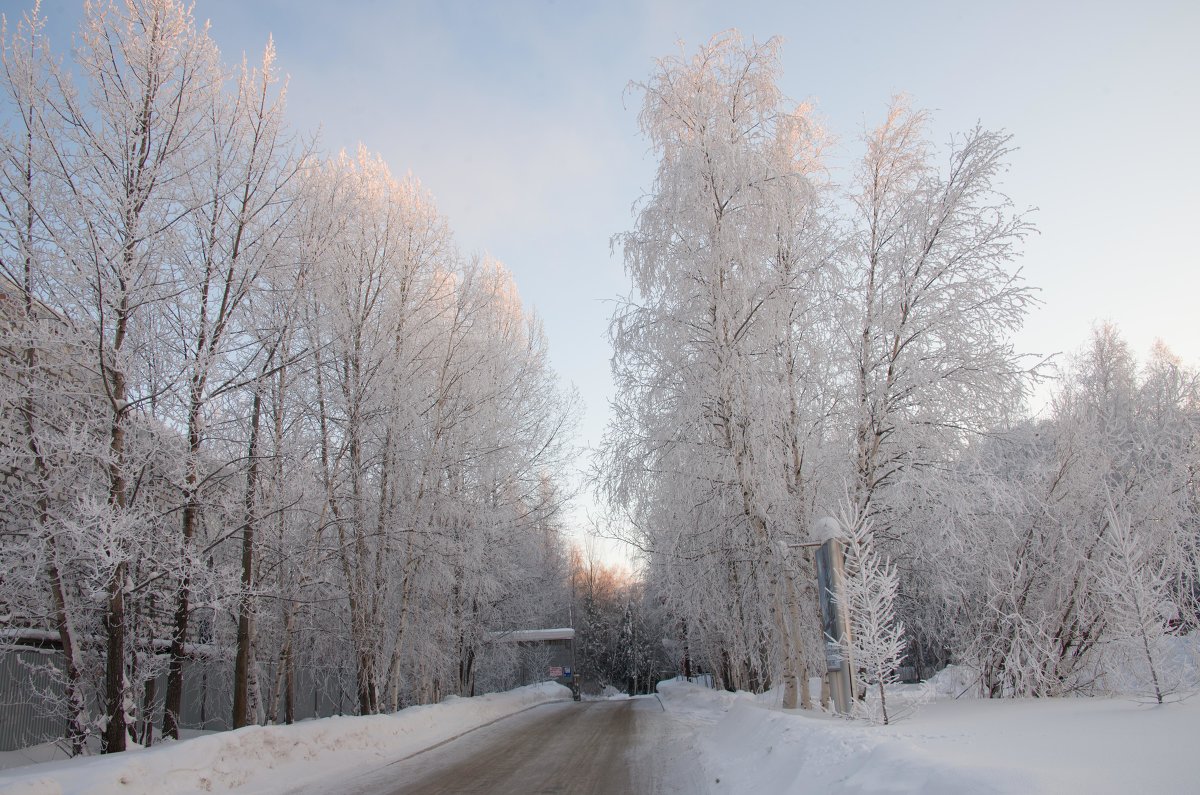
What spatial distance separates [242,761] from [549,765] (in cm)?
402

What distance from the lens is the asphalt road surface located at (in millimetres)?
8094

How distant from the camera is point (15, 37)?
26.6 ft

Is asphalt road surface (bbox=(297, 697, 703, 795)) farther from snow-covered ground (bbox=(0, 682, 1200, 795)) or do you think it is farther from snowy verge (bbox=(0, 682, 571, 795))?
snowy verge (bbox=(0, 682, 571, 795))

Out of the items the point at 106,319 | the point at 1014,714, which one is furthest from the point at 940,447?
the point at 106,319

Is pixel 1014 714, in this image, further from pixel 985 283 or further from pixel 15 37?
pixel 15 37

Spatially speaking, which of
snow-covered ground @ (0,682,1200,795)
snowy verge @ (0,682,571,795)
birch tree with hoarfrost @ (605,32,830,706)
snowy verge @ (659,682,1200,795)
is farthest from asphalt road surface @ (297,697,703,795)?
birch tree with hoarfrost @ (605,32,830,706)

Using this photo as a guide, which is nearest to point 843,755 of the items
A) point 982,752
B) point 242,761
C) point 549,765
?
point 982,752

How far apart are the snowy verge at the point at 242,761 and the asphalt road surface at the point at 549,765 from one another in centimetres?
72

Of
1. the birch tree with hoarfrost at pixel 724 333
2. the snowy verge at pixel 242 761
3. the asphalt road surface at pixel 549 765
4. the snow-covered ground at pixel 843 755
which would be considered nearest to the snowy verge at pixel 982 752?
the snow-covered ground at pixel 843 755

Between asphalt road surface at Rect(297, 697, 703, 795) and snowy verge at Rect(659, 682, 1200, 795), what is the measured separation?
3.08 ft

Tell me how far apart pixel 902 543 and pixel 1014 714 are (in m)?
3.75

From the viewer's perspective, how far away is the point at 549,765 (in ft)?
32.7

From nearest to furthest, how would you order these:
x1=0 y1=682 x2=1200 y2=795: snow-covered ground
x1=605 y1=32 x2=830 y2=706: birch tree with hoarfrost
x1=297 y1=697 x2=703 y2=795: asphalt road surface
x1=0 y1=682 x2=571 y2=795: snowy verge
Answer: x1=0 y1=682 x2=1200 y2=795: snow-covered ground → x1=0 y1=682 x2=571 y2=795: snowy verge → x1=297 y1=697 x2=703 y2=795: asphalt road surface → x1=605 y1=32 x2=830 y2=706: birch tree with hoarfrost

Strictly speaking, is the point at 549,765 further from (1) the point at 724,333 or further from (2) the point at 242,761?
(1) the point at 724,333
